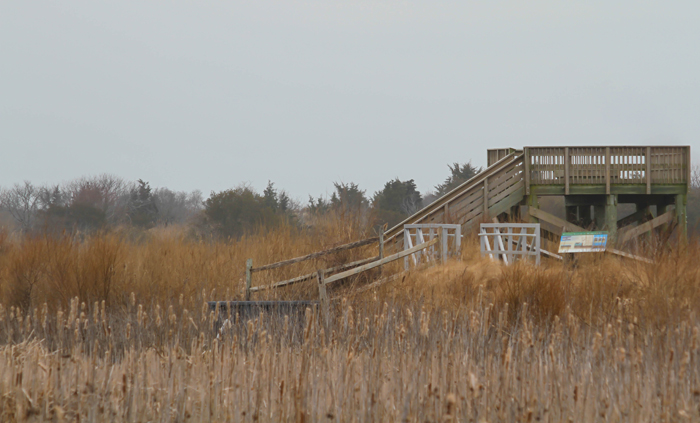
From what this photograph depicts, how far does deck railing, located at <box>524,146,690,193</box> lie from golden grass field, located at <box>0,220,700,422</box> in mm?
4791

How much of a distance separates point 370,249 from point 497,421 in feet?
26.5

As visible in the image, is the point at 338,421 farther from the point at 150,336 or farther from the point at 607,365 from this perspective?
the point at 150,336

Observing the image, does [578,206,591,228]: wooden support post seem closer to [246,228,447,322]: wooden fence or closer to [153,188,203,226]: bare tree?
[246,228,447,322]: wooden fence

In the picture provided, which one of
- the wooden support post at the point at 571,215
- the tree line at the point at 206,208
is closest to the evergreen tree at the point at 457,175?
the tree line at the point at 206,208

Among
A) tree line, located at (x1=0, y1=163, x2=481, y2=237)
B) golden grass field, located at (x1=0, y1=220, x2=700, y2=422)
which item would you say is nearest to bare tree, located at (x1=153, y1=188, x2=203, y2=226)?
tree line, located at (x1=0, y1=163, x2=481, y2=237)

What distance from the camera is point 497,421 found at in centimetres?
424

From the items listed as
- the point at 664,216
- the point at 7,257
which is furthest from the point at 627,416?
the point at 664,216

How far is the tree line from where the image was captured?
2194 centimetres

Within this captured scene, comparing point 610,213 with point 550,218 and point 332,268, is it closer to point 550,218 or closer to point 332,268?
point 550,218

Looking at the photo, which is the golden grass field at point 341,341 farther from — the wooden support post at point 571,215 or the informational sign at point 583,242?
the wooden support post at point 571,215

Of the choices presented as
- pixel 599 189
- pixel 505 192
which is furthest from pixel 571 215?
pixel 505 192

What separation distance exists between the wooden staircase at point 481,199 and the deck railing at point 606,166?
0.38 metres

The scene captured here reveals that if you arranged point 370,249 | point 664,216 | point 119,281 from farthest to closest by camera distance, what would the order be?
point 664,216, point 370,249, point 119,281

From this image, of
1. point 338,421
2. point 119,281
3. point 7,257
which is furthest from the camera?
point 7,257
